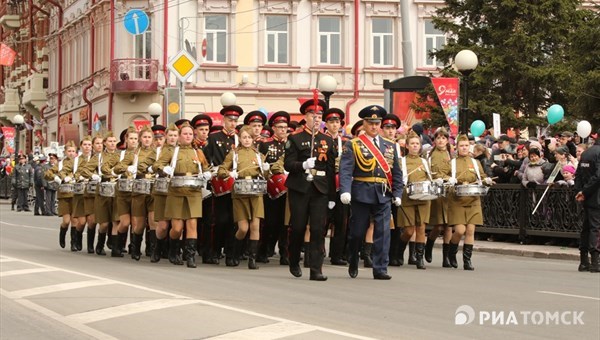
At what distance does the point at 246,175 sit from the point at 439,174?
9.41 feet

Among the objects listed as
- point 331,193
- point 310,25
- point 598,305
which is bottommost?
point 598,305

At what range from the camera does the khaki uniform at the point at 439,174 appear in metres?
20.7

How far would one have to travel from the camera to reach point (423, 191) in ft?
65.9

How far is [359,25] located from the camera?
54469mm

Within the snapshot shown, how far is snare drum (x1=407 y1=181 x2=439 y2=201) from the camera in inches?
790

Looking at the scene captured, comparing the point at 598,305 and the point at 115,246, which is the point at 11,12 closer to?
the point at 115,246

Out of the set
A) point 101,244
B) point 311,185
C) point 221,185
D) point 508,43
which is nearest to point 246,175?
point 221,185

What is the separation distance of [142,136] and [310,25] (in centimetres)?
3250

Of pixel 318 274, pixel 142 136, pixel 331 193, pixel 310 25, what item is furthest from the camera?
pixel 310 25

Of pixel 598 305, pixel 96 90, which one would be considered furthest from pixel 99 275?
pixel 96 90

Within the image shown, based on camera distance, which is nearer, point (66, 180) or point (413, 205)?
point (413, 205)

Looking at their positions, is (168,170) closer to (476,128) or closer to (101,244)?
(101,244)

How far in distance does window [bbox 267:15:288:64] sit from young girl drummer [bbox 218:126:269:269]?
33984 mm

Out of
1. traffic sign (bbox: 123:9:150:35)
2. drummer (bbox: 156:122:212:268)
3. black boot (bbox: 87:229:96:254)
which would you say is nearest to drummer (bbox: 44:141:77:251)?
black boot (bbox: 87:229:96:254)
